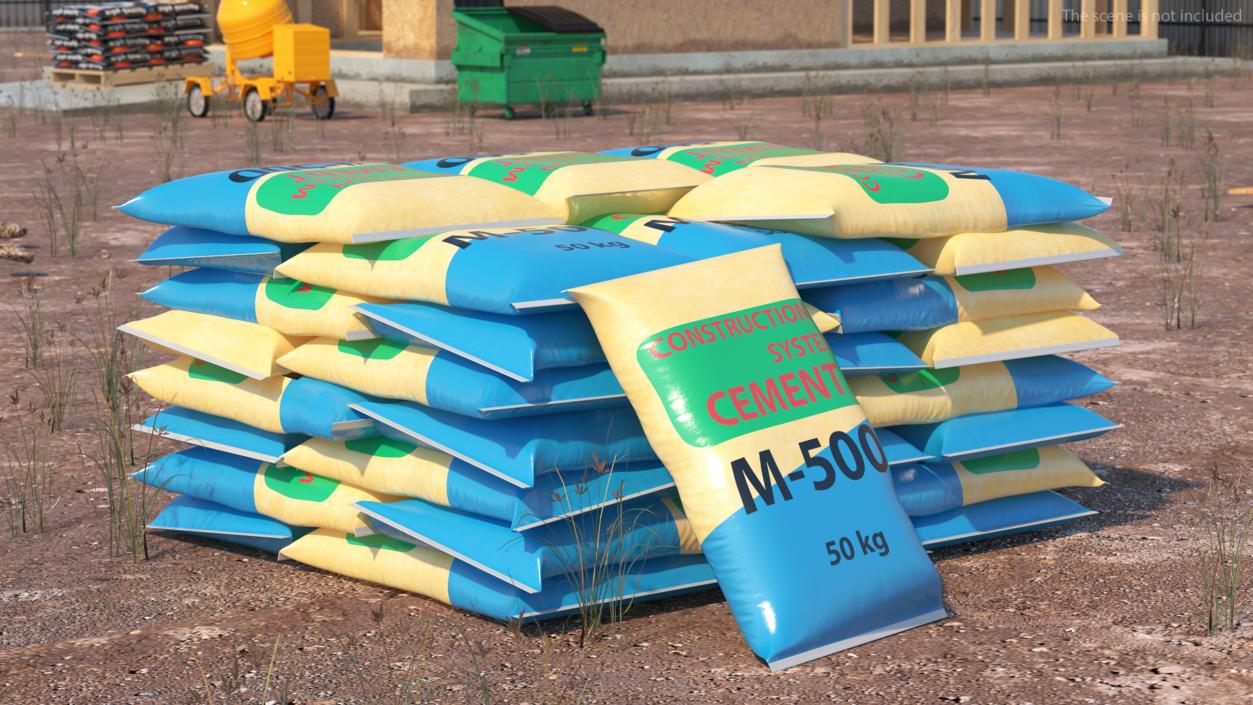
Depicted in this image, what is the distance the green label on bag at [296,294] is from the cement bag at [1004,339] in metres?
1.82

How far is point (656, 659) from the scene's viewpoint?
4.16m

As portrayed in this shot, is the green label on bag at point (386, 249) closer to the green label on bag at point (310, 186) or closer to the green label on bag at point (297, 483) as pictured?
the green label on bag at point (310, 186)

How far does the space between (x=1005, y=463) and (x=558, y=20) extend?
15.3 meters

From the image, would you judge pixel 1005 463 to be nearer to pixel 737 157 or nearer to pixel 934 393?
pixel 934 393

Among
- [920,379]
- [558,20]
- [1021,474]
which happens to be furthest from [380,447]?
[558,20]

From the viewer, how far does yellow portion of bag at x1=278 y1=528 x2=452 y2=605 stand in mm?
4547

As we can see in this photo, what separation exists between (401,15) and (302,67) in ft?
10.5

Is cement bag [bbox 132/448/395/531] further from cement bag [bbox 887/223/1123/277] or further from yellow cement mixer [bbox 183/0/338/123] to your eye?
yellow cement mixer [bbox 183/0/338/123]

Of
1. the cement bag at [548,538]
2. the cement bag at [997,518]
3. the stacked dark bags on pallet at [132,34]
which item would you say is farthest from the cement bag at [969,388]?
the stacked dark bags on pallet at [132,34]

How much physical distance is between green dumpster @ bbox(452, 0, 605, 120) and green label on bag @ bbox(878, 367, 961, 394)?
14637 millimetres

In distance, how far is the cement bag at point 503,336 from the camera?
423cm

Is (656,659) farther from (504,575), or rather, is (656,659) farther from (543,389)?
(543,389)

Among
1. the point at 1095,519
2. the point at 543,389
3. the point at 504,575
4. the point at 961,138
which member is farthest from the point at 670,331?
the point at 961,138

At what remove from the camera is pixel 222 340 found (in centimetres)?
507
